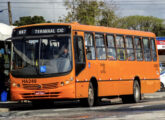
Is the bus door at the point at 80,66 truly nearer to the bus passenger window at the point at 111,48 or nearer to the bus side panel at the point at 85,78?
the bus side panel at the point at 85,78

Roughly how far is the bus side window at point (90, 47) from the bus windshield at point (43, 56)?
3.80 ft

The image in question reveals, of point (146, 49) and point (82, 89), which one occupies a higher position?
point (146, 49)

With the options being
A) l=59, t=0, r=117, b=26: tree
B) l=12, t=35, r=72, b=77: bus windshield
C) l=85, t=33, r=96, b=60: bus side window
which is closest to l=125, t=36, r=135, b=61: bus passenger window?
l=85, t=33, r=96, b=60: bus side window

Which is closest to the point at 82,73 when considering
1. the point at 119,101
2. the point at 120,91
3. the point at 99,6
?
the point at 120,91

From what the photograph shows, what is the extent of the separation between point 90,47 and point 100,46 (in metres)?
0.97

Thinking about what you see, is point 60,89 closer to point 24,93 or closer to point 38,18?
point 24,93

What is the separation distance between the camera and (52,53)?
19.1m

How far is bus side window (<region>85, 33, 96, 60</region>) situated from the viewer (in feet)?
66.5

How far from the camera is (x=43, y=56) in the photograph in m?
19.2

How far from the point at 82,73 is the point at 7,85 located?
5.03 meters

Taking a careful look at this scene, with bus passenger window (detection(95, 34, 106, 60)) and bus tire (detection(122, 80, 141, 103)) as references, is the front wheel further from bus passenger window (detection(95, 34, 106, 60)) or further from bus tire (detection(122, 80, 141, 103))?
bus passenger window (detection(95, 34, 106, 60))

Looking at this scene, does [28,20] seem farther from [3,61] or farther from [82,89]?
[82,89]

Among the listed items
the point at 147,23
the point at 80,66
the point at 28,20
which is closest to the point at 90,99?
the point at 80,66

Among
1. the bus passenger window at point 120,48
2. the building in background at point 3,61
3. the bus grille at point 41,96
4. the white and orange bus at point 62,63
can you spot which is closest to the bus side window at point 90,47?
the white and orange bus at point 62,63
